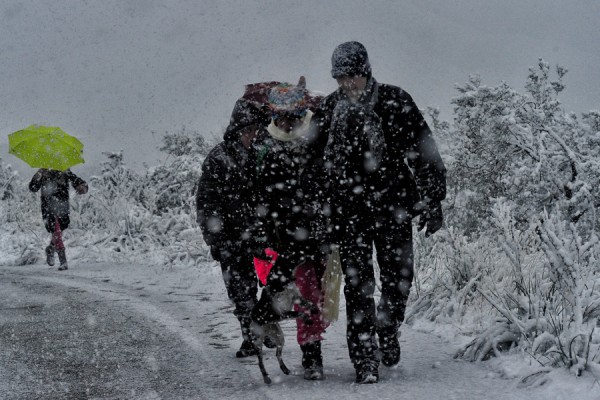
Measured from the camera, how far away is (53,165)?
9.85 m

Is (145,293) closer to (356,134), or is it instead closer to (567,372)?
(356,134)

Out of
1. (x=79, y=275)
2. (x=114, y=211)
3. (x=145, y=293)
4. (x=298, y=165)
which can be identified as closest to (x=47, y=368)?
(x=298, y=165)

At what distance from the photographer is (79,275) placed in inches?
370

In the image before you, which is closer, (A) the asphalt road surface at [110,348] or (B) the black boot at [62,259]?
(A) the asphalt road surface at [110,348]

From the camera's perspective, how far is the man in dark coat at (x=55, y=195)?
10.1m

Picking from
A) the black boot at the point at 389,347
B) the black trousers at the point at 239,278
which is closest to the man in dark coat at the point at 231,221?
the black trousers at the point at 239,278

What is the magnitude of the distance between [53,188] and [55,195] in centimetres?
12

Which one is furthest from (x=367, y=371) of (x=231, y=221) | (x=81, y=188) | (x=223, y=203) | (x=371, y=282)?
(x=81, y=188)

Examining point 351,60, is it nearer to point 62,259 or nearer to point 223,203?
point 223,203

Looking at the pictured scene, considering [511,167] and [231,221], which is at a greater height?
[511,167]

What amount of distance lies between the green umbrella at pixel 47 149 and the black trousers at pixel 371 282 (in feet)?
24.9

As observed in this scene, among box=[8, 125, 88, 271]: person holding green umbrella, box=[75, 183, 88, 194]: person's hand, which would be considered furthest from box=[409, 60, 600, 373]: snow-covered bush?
box=[8, 125, 88, 271]: person holding green umbrella

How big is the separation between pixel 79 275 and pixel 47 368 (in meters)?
5.85

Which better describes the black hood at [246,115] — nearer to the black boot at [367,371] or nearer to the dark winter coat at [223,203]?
the dark winter coat at [223,203]
